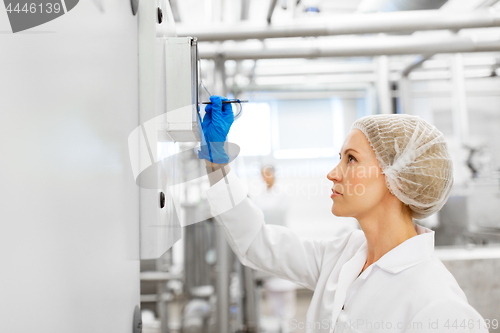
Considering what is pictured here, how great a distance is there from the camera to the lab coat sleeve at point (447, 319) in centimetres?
70

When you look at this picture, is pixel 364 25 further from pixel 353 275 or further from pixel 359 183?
pixel 353 275

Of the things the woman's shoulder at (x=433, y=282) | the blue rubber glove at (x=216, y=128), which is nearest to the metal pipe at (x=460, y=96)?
the woman's shoulder at (x=433, y=282)

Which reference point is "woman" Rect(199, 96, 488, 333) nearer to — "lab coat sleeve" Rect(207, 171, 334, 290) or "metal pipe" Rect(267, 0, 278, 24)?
"lab coat sleeve" Rect(207, 171, 334, 290)

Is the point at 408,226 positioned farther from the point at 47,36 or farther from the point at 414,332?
the point at 47,36

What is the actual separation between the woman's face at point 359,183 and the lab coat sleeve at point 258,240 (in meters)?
0.22

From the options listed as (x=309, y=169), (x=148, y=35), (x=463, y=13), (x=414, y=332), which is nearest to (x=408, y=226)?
(x=414, y=332)

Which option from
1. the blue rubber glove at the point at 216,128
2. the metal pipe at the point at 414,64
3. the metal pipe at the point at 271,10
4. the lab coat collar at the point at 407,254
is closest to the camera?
the lab coat collar at the point at 407,254

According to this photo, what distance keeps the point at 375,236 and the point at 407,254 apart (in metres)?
0.11

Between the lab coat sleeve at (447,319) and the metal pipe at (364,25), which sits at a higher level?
the metal pipe at (364,25)

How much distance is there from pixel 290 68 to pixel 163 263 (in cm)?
192

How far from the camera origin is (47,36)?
14.2 inches

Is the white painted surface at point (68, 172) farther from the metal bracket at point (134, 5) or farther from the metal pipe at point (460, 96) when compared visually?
the metal pipe at point (460, 96)

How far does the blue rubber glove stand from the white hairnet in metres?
0.37

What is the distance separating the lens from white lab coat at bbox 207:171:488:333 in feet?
2.41
